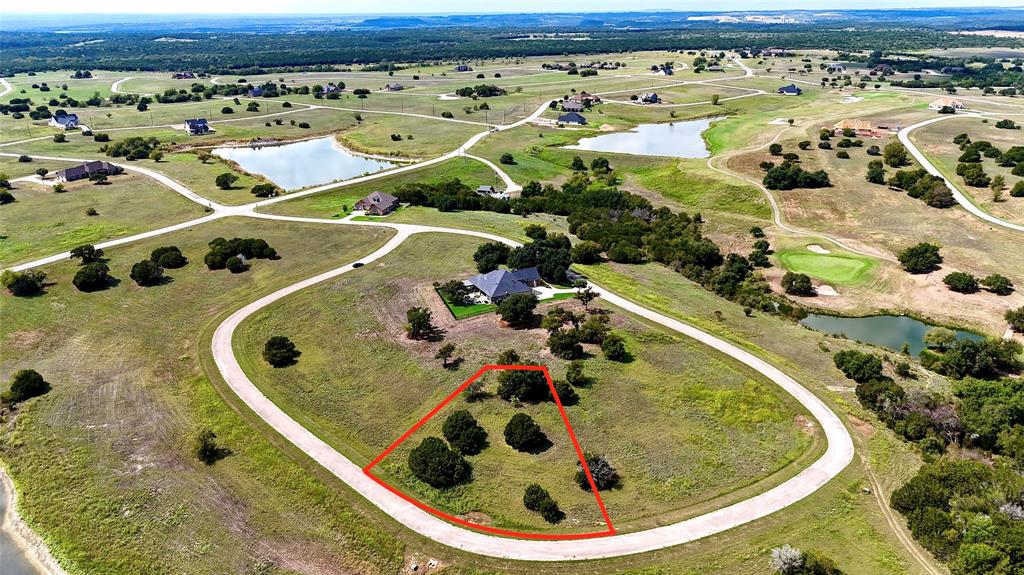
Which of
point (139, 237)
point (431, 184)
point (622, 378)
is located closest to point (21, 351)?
point (139, 237)

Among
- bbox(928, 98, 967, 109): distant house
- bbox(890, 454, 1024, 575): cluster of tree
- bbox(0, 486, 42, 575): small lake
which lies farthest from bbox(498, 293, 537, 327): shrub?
bbox(928, 98, 967, 109): distant house

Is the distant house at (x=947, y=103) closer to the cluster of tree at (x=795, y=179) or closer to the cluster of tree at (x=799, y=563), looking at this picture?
the cluster of tree at (x=795, y=179)

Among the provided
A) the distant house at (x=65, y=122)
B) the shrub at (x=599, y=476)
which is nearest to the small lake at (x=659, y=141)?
the shrub at (x=599, y=476)

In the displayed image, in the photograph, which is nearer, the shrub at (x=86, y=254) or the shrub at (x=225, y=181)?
the shrub at (x=86, y=254)

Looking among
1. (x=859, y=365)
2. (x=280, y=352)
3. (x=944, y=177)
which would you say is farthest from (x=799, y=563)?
(x=944, y=177)

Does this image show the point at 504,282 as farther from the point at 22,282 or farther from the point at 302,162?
the point at 302,162

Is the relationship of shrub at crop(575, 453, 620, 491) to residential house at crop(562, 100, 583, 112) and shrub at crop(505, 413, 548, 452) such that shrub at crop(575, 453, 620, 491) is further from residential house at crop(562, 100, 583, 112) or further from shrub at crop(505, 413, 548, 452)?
residential house at crop(562, 100, 583, 112)
